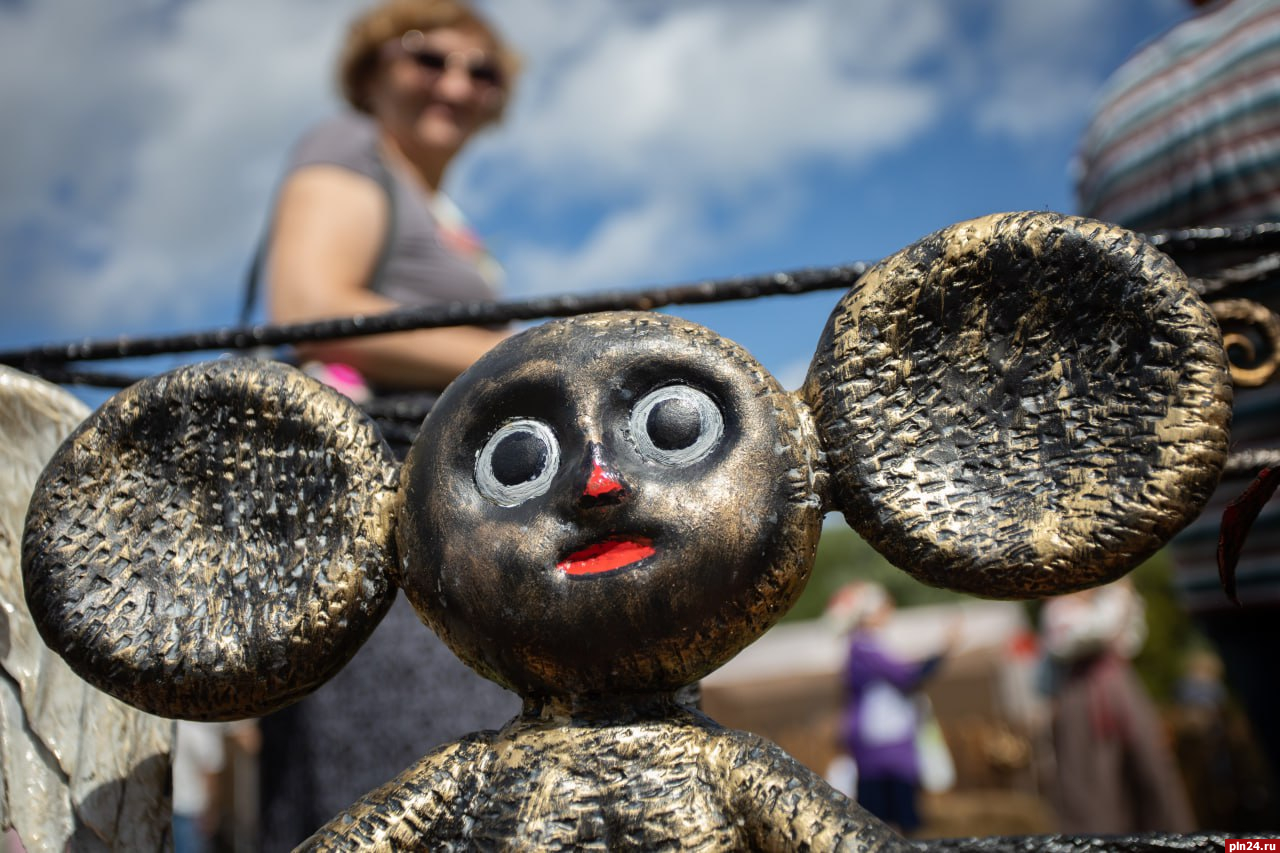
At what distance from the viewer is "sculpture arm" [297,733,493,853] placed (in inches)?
33.8

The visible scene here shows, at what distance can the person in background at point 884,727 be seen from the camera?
4.54 meters

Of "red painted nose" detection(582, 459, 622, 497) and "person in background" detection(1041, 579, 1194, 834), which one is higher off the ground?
"red painted nose" detection(582, 459, 622, 497)

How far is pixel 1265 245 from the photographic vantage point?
111cm

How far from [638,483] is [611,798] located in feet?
0.78

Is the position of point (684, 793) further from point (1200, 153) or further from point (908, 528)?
point (1200, 153)

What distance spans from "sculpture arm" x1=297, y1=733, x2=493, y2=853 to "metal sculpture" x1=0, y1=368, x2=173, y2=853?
0.33 metres

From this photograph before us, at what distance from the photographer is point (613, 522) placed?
2.78ft

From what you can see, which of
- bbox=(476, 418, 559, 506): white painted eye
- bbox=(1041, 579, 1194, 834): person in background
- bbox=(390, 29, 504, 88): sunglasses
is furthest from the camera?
bbox=(1041, 579, 1194, 834): person in background

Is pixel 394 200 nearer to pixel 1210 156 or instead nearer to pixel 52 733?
pixel 52 733

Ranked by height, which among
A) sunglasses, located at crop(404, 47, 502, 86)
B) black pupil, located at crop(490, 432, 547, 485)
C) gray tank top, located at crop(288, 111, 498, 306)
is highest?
sunglasses, located at crop(404, 47, 502, 86)

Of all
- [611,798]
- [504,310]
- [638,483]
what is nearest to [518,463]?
[638,483]

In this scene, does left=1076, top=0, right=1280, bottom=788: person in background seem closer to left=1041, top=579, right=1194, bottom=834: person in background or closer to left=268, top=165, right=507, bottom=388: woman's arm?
left=268, top=165, right=507, bottom=388: woman's arm

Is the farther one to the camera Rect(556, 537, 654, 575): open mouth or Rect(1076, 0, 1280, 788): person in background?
Rect(1076, 0, 1280, 788): person in background

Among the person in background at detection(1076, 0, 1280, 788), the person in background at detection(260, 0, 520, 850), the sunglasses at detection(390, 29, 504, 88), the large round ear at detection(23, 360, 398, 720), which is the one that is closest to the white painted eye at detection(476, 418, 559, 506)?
the large round ear at detection(23, 360, 398, 720)
